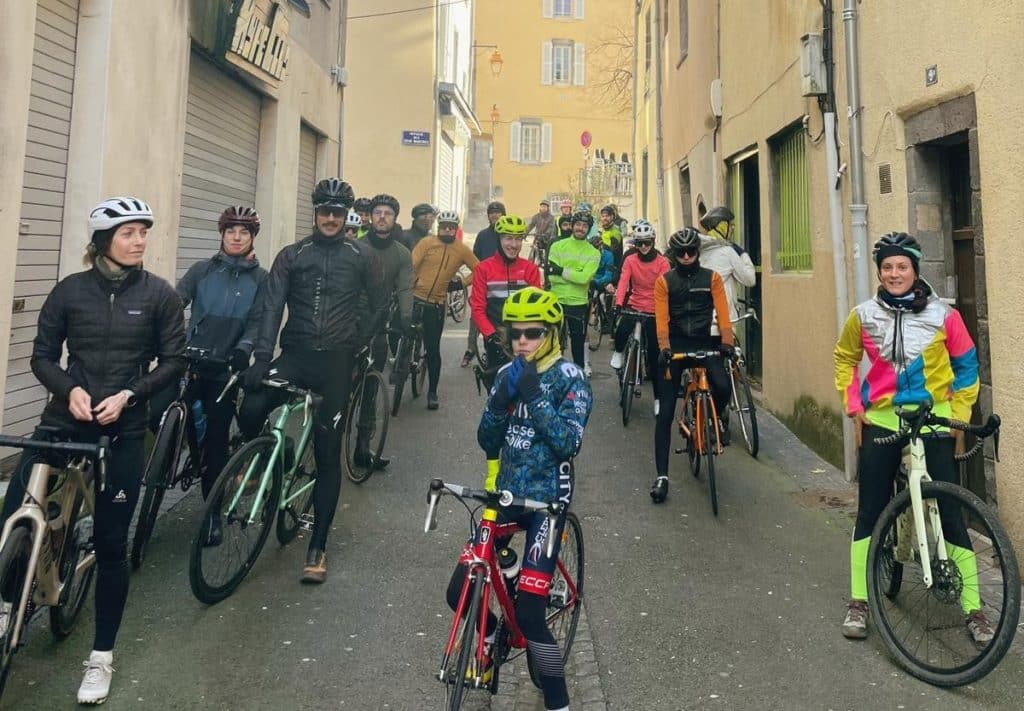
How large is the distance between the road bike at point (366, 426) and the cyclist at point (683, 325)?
2149 millimetres

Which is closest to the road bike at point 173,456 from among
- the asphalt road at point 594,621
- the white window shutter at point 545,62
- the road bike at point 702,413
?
the asphalt road at point 594,621

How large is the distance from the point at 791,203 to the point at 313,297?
5.76 m

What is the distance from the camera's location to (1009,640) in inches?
138

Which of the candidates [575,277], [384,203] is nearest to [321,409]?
[384,203]

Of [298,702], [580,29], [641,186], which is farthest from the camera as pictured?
[580,29]

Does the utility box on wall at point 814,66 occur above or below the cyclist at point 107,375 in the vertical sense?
above

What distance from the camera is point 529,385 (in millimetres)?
3344

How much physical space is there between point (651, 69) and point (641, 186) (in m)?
3.66

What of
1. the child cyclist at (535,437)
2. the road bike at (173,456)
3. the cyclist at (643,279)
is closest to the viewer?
the child cyclist at (535,437)

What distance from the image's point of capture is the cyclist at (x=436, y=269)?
359 inches

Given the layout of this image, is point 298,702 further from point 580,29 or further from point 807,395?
point 580,29

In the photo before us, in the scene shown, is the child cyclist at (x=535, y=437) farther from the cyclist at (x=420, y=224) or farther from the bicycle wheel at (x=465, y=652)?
the cyclist at (x=420, y=224)

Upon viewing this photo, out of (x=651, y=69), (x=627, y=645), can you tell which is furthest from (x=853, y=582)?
(x=651, y=69)

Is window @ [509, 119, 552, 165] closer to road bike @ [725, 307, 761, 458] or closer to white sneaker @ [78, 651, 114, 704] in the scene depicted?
road bike @ [725, 307, 761, 458]
